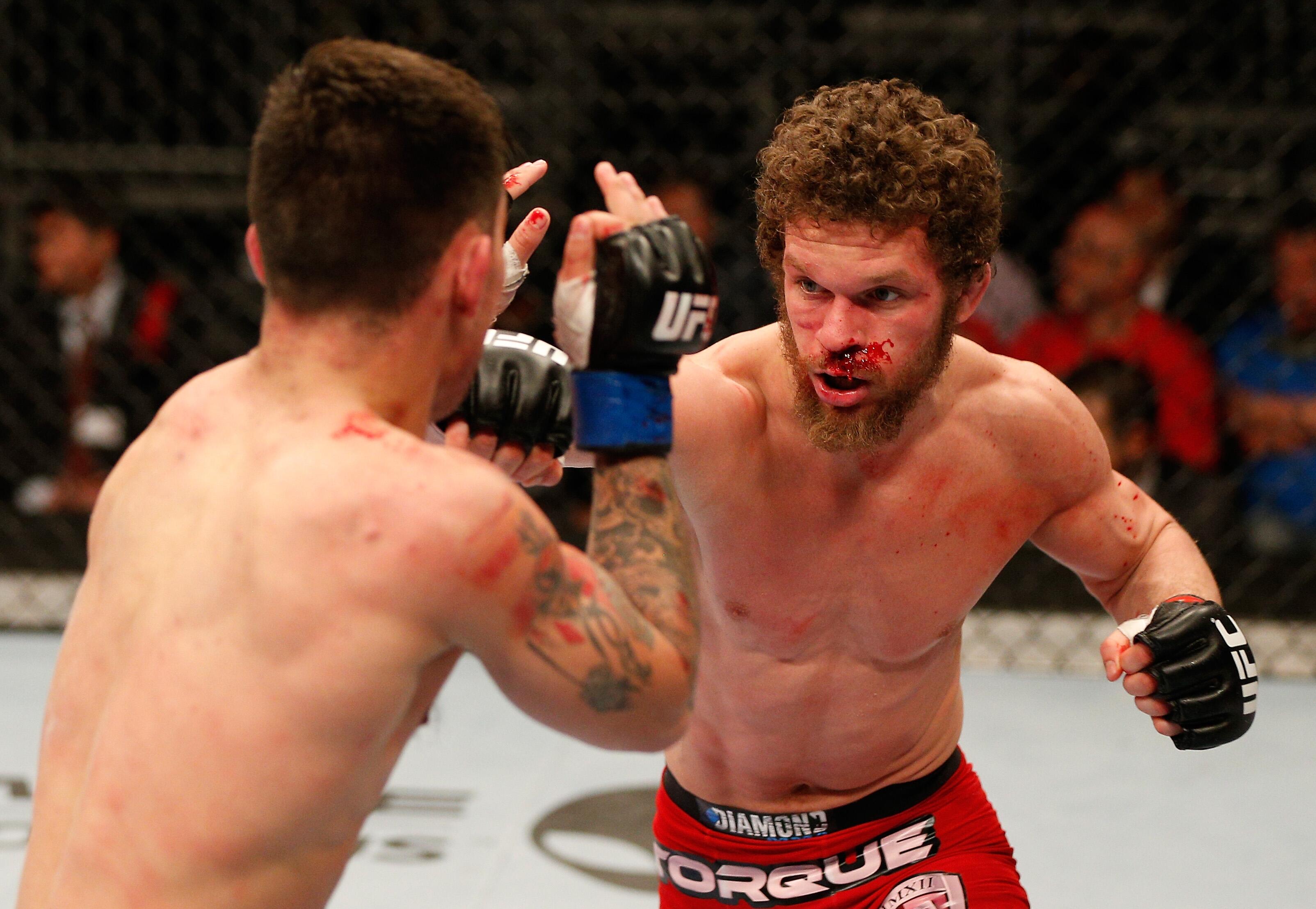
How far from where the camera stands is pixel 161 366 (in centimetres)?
418

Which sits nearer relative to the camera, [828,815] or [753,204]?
[828,815]

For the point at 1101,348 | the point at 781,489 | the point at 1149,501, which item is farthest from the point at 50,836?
the point at 1101,348

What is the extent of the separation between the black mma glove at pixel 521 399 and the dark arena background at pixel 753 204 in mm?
1709

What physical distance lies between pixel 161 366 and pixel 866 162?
124 inches

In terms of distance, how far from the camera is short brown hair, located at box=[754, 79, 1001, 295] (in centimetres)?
156

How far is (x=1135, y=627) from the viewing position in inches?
59.9

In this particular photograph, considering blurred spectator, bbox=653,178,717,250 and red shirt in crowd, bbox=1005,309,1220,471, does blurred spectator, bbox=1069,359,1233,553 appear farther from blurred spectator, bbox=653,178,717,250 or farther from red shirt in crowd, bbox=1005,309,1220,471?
blurred spectator, bbox=653,178,717,250

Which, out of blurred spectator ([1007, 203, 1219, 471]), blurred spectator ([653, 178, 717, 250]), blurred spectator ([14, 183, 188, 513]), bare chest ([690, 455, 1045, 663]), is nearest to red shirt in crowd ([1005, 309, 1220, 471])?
blurred spectator ([1007, 203, 1219, 471])

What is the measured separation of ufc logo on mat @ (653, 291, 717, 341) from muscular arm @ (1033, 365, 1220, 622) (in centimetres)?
65

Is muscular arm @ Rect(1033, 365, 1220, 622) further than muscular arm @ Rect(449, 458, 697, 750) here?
Yes

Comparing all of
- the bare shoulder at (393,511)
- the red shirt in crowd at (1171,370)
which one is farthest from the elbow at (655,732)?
the red shirt in crowd at (1171,370)

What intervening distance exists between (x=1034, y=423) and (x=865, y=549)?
258 mm

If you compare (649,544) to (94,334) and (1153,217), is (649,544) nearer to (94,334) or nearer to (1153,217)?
(1153,217)

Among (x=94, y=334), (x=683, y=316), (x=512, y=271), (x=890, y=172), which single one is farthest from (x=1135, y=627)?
(x=94, y=334)
